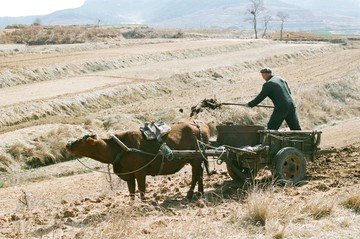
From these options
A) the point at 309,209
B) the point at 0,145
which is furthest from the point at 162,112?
the point at 309,209

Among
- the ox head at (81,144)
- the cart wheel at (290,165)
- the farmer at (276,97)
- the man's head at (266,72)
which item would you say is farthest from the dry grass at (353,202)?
the ox head at (81,144)

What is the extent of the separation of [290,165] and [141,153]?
3.51 metres

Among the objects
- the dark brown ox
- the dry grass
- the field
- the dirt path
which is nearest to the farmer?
the field

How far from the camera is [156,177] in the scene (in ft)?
52.4

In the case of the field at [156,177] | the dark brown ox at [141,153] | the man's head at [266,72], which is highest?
the man's head at [266,72]

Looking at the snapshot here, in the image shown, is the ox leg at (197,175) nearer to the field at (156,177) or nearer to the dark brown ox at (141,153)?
the dark brown ox at (141,153)

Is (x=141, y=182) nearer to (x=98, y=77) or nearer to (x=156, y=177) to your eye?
(x=156, y=177)

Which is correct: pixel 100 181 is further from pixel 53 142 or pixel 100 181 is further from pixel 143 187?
pixel 143 187

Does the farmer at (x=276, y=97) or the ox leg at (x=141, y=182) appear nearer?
the ox leg at (x=141, y=182)

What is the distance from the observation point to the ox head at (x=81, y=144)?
1084cm

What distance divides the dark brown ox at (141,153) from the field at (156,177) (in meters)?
0.52

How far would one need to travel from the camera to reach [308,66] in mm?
43156

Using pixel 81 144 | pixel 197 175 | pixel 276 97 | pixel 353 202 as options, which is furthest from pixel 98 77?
pixel 353 202

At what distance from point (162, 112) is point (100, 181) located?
24.8ft
